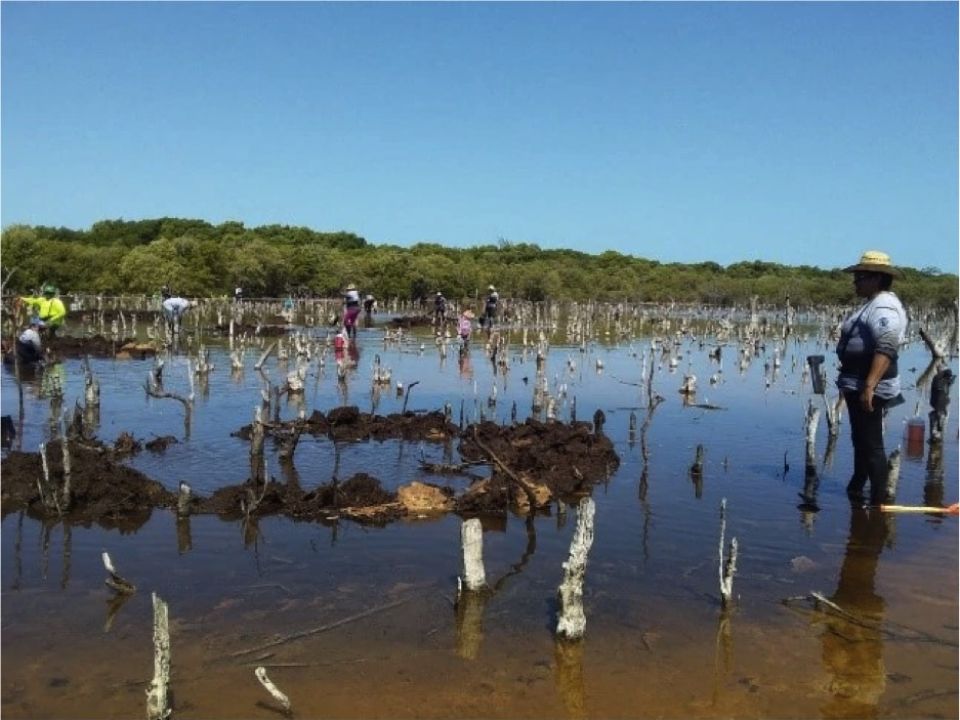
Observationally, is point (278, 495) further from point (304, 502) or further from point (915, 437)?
point (915, 437)

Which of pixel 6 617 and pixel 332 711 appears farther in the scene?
pixel 6 617

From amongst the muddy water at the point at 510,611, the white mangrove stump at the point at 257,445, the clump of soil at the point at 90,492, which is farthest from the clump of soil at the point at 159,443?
the clump of soil at the point at 90,492

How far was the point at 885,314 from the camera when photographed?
7188 millimetres

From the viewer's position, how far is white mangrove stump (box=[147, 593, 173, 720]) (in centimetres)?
381

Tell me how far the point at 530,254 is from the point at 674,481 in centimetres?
7750

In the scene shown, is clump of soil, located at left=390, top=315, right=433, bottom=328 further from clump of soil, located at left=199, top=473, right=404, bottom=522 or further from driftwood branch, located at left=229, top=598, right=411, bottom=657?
driftwood branch, located at left=229, top=598, right=411, bottom=657

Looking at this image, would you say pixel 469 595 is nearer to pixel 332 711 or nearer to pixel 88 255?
pixel 332 711

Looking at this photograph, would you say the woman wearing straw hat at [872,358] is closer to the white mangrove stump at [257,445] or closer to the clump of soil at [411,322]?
the white mangrove stump at [257,445]

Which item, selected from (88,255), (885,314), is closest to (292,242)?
(88,255)

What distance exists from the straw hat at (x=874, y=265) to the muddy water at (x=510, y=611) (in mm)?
2161

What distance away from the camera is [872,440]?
24.8 ft

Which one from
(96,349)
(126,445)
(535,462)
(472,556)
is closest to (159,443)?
(126,445)

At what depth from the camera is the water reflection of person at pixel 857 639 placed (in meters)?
4.35

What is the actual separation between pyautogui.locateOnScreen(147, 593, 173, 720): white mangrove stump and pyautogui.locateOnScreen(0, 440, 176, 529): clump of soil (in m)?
3.44
